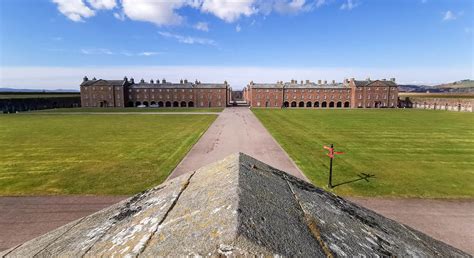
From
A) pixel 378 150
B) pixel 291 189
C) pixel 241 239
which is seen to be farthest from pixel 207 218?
pixel 378 150

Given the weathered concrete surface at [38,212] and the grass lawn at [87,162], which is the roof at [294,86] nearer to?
the grass lawn at [87,162]

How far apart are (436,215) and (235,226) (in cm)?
1222

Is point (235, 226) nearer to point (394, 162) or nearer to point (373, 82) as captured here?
point (394, 162)

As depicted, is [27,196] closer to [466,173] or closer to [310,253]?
[310,253]

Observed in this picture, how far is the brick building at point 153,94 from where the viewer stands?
93.2 meters

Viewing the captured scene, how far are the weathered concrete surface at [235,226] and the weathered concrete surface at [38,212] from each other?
28.2 ft

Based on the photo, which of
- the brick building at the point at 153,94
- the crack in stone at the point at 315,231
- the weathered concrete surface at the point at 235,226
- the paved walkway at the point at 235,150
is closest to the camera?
the weathered concrete surface at the point at 235,226

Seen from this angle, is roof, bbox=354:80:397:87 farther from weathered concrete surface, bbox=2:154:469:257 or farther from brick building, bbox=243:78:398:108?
weathered concrete surface, bbox=2:154:469:257

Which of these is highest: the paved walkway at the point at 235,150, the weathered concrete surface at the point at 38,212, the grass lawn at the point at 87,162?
the paved walkway at the point at 235,150

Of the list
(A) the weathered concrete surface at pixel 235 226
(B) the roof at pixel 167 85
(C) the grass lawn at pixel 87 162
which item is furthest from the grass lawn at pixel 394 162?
(B) the roof at pixel 167 85

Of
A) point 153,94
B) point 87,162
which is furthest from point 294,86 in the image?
point 87,162

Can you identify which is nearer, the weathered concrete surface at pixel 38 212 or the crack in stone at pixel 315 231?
the crack in stone at pixel 315 231

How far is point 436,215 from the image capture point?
10523 millimetres

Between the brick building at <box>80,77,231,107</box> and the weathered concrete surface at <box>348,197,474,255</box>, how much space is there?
85785 millimetres
